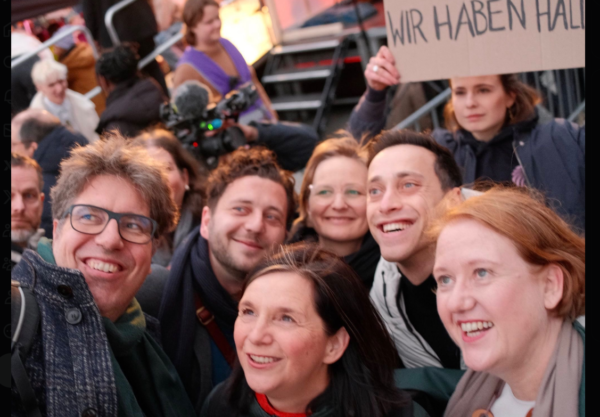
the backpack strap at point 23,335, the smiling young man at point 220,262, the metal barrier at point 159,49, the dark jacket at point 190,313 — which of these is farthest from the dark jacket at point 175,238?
the metal barrier at point 159,49

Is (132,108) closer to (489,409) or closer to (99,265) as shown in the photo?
(99,265)

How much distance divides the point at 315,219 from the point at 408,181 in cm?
71

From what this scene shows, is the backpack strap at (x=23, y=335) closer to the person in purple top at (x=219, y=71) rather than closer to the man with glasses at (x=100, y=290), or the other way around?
the man with glasses at (x=100, y=290)

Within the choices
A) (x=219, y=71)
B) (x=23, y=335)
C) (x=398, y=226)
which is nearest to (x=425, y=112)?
(x=219, y=71)

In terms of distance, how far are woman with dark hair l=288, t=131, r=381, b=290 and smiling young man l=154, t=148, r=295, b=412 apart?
163 mm

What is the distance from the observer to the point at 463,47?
2.62 metres

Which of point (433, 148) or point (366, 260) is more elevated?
point (433, 148)

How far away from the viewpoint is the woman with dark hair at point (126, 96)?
4.55 meters

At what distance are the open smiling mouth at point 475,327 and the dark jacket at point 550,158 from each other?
3.95 ft

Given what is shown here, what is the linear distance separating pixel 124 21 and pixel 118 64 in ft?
7.29

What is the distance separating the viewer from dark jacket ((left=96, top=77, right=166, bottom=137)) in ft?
14.9

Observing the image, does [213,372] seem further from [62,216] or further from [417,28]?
[417,28]

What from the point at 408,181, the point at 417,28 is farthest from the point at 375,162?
the point at 417,28

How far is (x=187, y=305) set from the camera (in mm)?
2885
